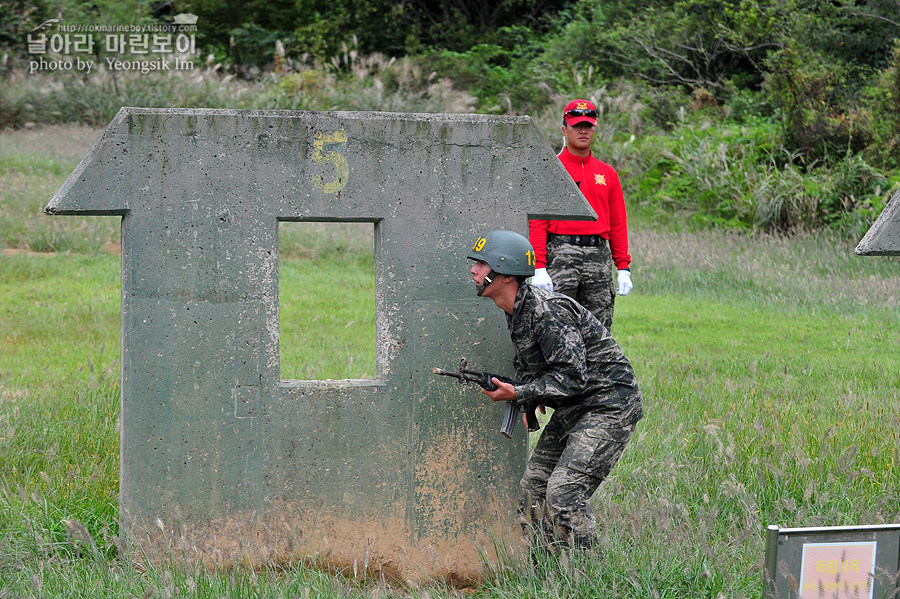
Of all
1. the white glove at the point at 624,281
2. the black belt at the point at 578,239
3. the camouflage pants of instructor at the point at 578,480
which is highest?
the black belt at the point at 578,239

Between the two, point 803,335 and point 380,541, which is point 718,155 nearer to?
point 803,335

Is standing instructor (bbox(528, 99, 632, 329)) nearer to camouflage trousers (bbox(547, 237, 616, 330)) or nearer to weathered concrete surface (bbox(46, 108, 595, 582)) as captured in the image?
camouflage trousers (bbox(547, 237, 616, 330))

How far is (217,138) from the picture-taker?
450 centimetres

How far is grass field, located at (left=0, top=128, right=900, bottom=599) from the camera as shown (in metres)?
4.19

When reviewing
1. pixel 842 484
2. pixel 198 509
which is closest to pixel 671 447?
pixel 842 484

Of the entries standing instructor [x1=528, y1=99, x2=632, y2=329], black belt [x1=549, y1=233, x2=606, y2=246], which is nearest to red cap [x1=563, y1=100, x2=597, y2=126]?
standing instructor [x1=528, y1=99, x2=632, y2=329]

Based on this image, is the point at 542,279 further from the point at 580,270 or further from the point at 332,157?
the point at 332,157

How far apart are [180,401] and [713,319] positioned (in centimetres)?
718

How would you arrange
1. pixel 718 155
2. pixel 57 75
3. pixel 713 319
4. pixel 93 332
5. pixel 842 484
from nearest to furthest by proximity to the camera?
pixel 842 484
pixel 93 332
pixel 713 319
pixel 718 155
pixel 57 75

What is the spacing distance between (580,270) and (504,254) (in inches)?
78.5

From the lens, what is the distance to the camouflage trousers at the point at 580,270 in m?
6.21

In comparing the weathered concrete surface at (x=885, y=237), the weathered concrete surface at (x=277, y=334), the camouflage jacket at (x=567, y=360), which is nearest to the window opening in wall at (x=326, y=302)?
the weathered concrete surface at (x=277, y=334)

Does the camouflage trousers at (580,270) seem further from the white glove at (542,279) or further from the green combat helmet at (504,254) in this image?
the green combat helmet at (504,254)

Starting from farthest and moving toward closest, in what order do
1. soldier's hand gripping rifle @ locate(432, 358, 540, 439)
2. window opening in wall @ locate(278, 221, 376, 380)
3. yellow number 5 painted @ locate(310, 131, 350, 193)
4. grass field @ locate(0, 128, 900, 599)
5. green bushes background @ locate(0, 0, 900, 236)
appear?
green bushes background @ locate(0, 0, 900, 236)
window opening in wall @ locate(278, 221, 376, 380)
yellow number 5 painted @ locate(310, 131, 350, 193)
soldier's hand gripping rifle @ locate(432, 358, 540, 439)
grass field @ locate(0, 128, 900, 599)
